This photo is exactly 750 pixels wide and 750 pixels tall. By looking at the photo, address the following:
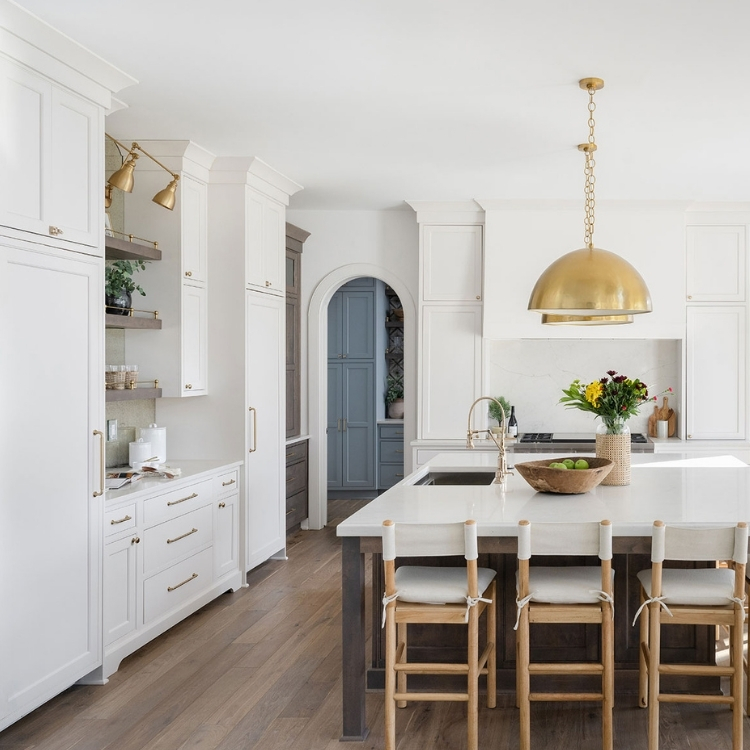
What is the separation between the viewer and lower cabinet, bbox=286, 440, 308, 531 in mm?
6520

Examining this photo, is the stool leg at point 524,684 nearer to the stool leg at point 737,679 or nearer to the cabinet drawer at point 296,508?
the stool leg at point 737,679

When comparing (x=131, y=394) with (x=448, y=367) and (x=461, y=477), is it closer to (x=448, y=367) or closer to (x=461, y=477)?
(x=461, y=477)

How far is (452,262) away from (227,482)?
2.64 meters

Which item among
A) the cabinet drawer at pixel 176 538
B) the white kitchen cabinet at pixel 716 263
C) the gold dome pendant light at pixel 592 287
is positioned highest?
A: the white kitchen cabinet at pixel 716 263

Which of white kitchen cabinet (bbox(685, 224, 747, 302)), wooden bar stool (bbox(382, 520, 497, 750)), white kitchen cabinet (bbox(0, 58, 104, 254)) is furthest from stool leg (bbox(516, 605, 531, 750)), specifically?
white kitchen cabinet (bbox(685, 224, 747, 302))

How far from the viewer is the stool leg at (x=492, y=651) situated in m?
3.12

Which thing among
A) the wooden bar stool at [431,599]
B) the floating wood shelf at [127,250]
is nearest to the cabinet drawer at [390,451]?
the floating wood shelf at [127,250]

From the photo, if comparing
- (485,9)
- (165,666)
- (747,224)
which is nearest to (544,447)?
(747,224)

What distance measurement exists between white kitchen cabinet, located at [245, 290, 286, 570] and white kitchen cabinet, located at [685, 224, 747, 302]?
3.22m

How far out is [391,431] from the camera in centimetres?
847

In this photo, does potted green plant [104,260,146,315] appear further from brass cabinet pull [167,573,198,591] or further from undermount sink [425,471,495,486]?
undermount sink [425,471,495,486]

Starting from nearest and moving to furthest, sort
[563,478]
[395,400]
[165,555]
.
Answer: [563,478] < [165,555] < [395,400]

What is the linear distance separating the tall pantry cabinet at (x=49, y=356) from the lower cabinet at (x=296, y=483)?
3.00m

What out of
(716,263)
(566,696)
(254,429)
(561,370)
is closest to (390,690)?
(566,696)
